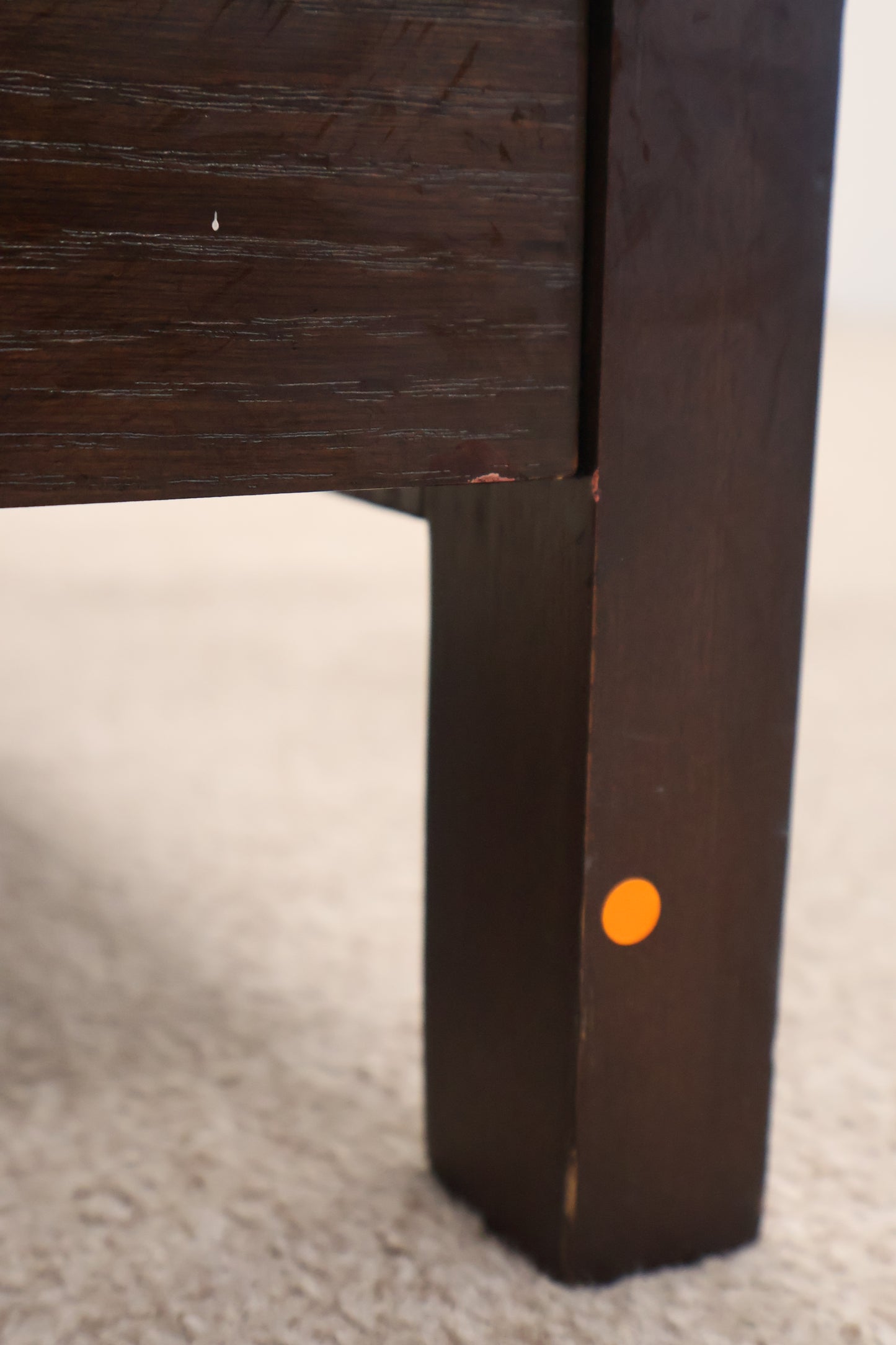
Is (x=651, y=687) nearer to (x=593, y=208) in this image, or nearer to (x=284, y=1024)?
(x=593, y=208)

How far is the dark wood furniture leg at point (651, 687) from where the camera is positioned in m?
Answer: 0.52

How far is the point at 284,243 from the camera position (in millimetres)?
454

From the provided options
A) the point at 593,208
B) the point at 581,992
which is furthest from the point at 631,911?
the point at 593,208

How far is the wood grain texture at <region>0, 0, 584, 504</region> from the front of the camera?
0.42m

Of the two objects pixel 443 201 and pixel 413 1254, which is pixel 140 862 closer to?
pixel 413 1254

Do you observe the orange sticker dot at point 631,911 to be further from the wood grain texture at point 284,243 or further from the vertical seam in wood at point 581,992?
the wood grain texture at point 284,243

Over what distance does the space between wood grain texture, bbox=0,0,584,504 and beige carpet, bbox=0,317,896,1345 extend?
371 mm

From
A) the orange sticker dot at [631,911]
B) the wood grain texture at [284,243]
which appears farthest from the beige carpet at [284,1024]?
the wood grain texture at [284,243]

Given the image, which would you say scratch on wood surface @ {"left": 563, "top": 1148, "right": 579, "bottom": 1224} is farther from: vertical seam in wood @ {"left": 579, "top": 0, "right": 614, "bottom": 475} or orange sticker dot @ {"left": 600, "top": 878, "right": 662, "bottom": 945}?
vertical seam in wood @ {"left": 579, "top": 0, "right": 614, "bottom": 475}

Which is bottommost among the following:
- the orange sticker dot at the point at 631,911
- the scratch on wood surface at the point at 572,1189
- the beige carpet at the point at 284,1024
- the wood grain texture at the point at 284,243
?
the beige carpet at the point at 284,1024

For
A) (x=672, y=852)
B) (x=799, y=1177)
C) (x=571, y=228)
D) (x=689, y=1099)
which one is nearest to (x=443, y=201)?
(x=571, y=228)

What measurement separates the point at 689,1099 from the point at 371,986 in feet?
1.17

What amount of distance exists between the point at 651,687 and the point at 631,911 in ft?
0.33

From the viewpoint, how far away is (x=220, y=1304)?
573 millimetres
